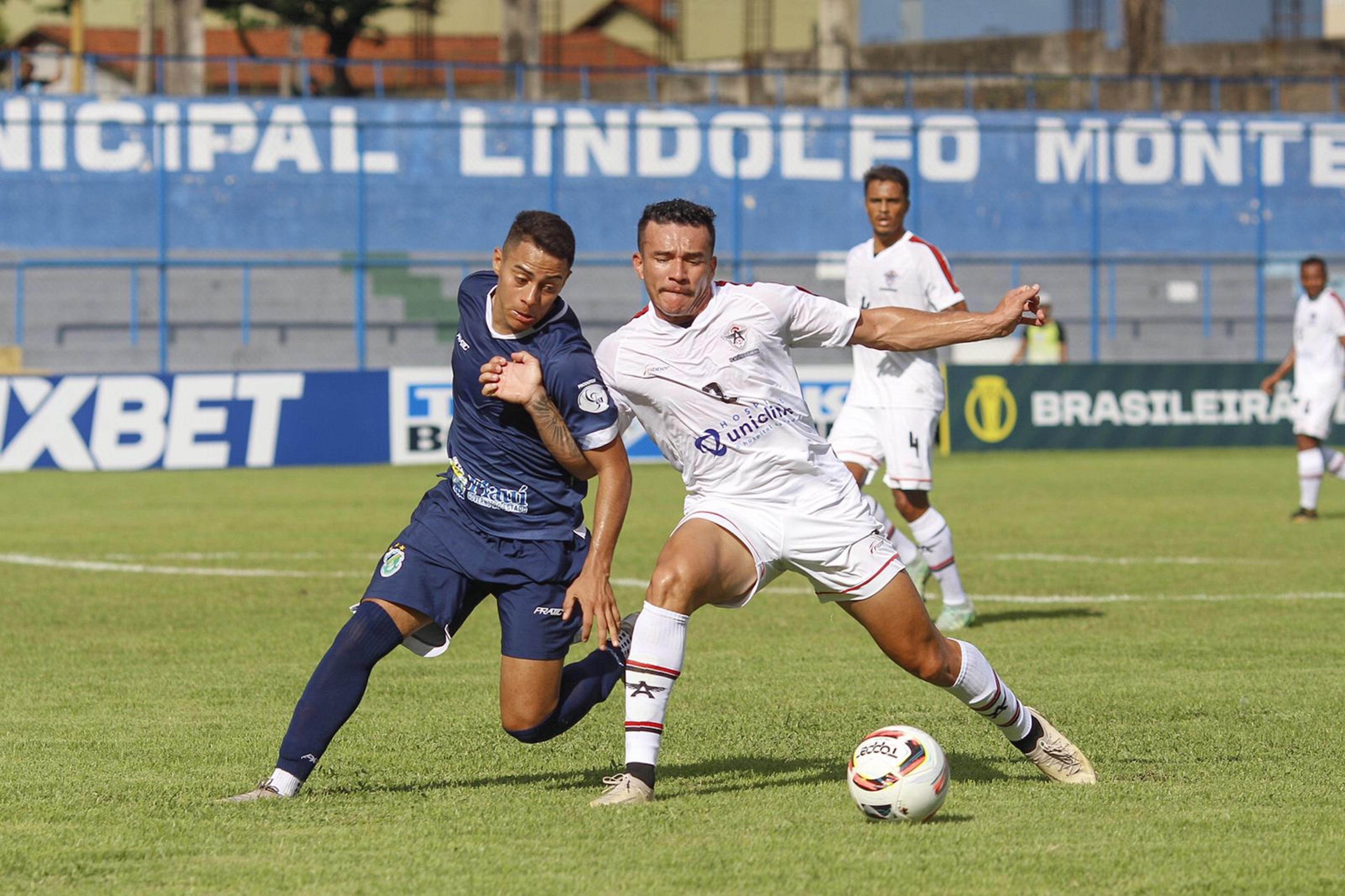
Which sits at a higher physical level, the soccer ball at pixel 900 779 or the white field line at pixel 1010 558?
the soccer ball at pixel 900 779

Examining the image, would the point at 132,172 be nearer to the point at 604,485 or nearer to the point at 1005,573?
the point at 1005,573

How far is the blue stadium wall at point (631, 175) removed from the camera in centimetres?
2980

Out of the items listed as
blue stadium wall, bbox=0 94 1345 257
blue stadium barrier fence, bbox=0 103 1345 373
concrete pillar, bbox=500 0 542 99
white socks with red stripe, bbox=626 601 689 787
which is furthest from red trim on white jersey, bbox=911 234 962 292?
concrete pillar, bbox=500 0 542 99

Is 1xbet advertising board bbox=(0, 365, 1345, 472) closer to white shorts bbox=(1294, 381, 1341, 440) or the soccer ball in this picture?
white shorts bbox=(1294, 381, 1341, 440)

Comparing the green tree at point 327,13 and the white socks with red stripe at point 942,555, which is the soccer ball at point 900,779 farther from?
the green tree at point 327,13

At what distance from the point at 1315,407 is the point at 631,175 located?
17659 millimetres

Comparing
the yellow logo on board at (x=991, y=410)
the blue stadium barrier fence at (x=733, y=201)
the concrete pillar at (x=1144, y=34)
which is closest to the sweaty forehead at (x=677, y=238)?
the yellow logo on board at (x=991, y=410)

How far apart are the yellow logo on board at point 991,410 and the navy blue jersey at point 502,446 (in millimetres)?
18964

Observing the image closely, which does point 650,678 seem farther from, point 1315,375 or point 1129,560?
point 1315,375

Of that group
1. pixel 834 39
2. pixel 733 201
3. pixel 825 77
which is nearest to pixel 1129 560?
pixel 733 201

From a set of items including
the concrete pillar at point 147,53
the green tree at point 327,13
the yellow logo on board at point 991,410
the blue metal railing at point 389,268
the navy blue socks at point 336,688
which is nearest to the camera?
the navy blue socks at point 336,688

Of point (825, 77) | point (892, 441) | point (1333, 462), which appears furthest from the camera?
point (825, 77)

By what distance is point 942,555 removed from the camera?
32.8 ft

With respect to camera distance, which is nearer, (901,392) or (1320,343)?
(901,392)
